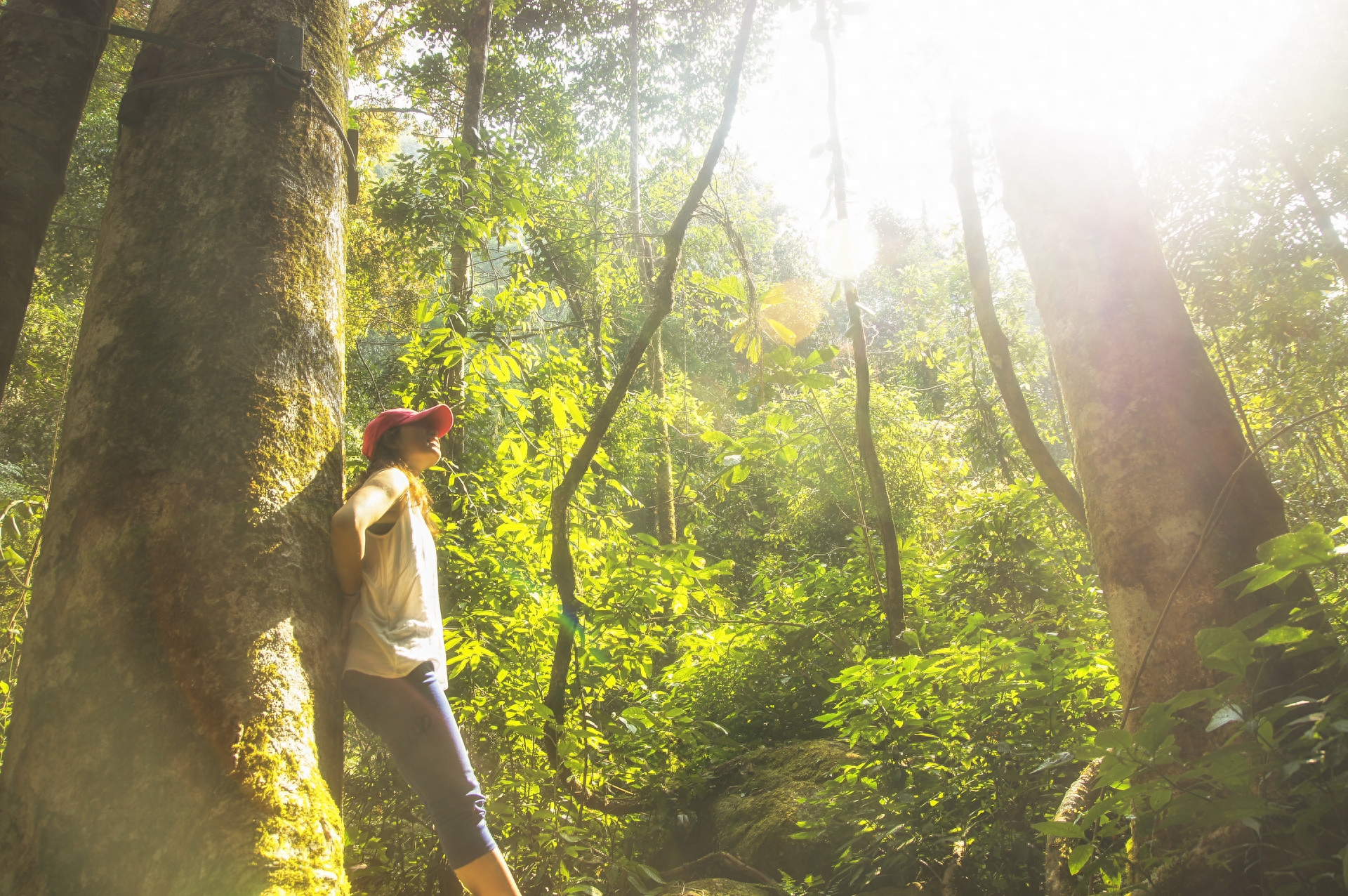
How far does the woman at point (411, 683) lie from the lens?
1819 mm

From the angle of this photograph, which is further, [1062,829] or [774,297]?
[774,297]

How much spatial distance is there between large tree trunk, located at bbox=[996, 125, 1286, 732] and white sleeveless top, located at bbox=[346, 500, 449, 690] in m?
1.85

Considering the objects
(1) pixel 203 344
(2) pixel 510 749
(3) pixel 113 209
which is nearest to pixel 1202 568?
(1) pixel 203 344

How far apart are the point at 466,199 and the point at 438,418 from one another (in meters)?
4.33

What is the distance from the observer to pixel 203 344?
4.19ft

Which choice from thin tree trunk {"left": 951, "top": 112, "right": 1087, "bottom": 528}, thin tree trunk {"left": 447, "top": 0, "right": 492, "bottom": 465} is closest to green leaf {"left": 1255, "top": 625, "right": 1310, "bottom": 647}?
thin tree trunk {"left": 951, "top": 112, "right": 1087, "bottom": 528}

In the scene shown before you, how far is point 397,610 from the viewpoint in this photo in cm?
186

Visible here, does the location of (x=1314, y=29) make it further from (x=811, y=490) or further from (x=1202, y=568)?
(x=1202, y=568)

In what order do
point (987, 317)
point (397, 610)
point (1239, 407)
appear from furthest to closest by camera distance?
point (987, 317) < point (1239, 407) < point (397, 610)

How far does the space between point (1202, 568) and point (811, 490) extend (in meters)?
10.7

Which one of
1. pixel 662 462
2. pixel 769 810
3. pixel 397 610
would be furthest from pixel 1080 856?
pixel 662 462

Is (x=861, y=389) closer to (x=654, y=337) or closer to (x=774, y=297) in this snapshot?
(x=774, y=297)

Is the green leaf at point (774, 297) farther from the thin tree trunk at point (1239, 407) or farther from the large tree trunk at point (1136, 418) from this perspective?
the thin tree trunk at point (1239, 407)

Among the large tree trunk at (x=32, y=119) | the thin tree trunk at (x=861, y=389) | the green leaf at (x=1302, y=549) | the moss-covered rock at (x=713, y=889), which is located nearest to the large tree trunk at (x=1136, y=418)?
the green leaf at (x=1302, y=549)
